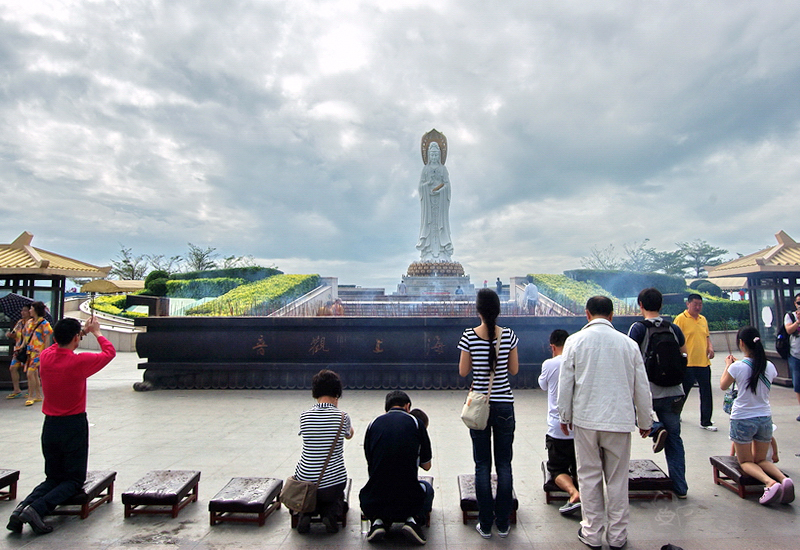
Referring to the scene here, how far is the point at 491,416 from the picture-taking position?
10.3ft

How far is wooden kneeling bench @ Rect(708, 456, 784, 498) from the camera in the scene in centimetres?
374

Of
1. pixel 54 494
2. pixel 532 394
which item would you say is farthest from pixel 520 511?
pixel 532 394

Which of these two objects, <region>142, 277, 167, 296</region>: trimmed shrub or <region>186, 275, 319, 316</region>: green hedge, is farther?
<region>142, 277, 167, 296</region>: trimmed shrub

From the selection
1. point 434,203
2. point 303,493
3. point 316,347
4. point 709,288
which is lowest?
point 303,493

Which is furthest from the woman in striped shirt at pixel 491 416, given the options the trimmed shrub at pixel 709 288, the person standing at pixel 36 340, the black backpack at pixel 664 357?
the trimmed shrub at pixel 709 288

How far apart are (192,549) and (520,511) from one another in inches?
90.7

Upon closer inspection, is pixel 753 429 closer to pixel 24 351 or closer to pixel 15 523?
pixel 15 523

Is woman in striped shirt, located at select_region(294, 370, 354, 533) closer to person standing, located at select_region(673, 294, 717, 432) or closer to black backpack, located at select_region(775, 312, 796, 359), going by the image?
person standing, located at select_region(673, 294, 717, 432)

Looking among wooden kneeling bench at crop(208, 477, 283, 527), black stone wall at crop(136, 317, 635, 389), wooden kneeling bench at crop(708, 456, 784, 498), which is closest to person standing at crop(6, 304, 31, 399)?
black stone wall at crop(136, 317, 635, 389)

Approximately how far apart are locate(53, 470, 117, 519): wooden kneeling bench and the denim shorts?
16.1 ft

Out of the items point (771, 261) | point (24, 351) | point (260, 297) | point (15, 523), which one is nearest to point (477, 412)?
point (15, 523)

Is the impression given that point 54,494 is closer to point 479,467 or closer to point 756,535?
point 479,467

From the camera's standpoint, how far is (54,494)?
10.9 feet

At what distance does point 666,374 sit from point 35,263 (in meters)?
10.4
